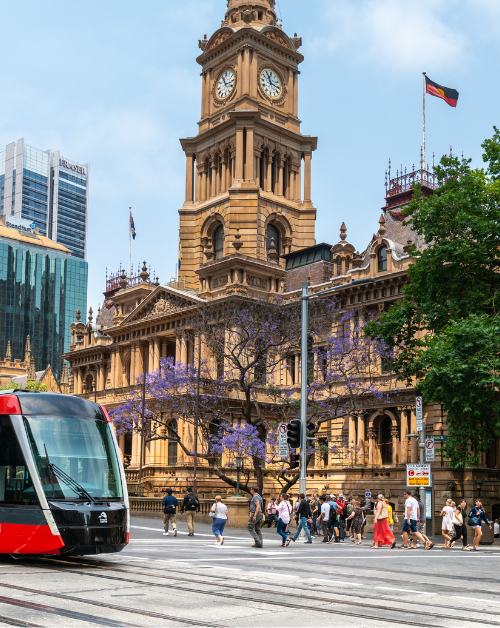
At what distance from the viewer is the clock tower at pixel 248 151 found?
208 ft

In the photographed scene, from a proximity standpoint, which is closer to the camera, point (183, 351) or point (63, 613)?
point (63, 613)

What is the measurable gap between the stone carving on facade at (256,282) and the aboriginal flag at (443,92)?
1882cm

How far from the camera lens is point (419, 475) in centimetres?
2903

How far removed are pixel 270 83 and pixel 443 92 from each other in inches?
984

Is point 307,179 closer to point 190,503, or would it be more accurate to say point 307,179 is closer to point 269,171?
point 269,171

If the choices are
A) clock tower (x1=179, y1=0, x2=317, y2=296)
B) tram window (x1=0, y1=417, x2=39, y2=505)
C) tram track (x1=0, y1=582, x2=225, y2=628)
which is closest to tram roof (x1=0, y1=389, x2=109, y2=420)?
tram window (x1=0, y1=417, x2=39, y2=505)

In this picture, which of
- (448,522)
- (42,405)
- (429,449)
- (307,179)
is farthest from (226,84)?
(42,405)

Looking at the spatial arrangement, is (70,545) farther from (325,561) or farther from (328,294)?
(328,294)

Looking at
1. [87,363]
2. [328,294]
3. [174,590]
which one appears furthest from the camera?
[87,363]

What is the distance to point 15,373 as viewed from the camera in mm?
126938

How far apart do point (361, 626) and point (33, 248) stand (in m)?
139

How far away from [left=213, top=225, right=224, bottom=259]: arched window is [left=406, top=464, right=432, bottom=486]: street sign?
37.8 meters

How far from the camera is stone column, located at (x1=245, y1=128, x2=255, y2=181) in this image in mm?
63281

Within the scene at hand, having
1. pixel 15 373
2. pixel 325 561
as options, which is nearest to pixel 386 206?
pixel 325 561
